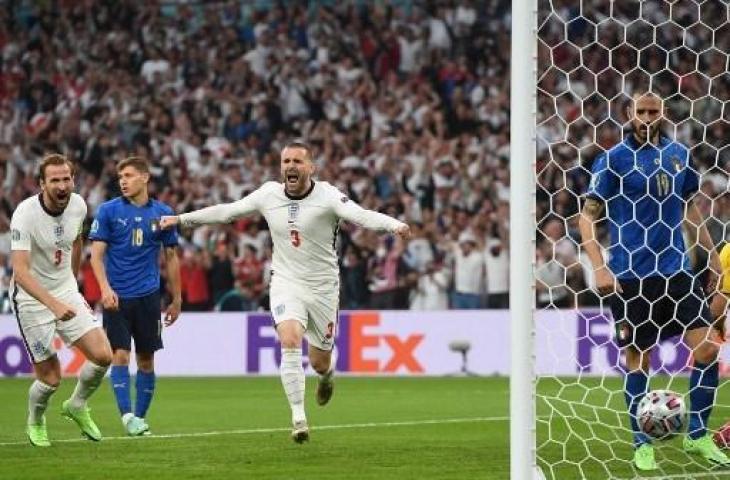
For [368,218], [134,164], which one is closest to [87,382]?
[134,164]

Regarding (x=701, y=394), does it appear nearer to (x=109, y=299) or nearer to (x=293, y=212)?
(x=293, y=212)

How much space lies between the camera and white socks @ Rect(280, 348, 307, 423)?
34.4ft

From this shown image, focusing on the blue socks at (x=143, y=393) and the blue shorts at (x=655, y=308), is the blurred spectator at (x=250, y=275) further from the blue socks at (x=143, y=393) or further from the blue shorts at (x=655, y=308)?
the blue shorts at (x=655, y=308)

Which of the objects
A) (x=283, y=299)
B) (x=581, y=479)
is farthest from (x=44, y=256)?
(x=581, y=479)

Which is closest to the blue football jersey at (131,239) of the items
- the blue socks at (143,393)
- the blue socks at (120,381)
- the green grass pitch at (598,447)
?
the blue socks at (120,381)

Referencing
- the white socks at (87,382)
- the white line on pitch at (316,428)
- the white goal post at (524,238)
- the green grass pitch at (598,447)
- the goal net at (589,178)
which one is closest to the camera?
the white goal post at (524,238)

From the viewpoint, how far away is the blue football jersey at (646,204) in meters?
9.48

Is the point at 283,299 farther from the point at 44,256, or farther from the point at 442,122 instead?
the point at 442,122

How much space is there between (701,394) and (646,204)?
4.28 feet

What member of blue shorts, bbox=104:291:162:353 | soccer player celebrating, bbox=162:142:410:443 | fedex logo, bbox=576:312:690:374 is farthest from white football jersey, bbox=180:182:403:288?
fedex logo, bbox=576:312:690:374

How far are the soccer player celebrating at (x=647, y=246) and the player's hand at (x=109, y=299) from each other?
4197 mm

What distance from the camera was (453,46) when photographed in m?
25.6

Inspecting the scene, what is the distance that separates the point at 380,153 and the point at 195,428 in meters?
11.2

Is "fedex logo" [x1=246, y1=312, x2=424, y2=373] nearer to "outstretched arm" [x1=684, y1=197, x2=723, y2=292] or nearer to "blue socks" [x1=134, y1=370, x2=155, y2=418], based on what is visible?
"blue socks" [x1=134, y1=370, x2=155, y2=418]
